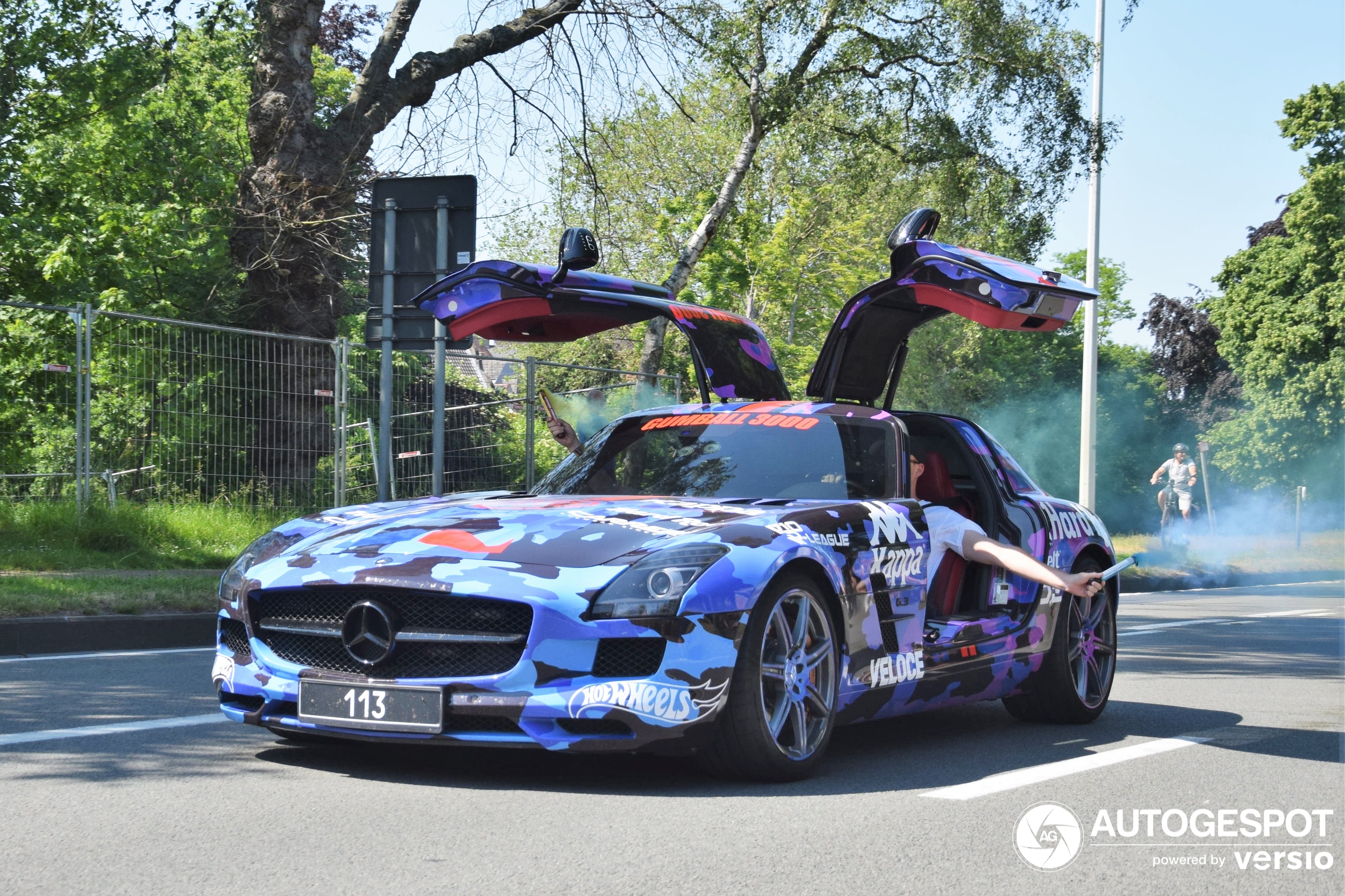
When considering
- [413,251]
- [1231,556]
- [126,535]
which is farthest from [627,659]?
[1231,556]

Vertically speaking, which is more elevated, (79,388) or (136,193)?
(136,193)

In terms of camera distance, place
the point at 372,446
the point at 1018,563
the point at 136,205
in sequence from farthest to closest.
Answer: the point at 136,205 < the point at 372,446 < the point at 1018,563

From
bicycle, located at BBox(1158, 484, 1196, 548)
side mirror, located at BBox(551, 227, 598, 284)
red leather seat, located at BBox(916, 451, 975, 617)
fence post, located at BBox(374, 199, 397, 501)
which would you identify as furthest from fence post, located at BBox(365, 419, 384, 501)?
bicycle, located at BBox(1158, 484, 1196, 548)

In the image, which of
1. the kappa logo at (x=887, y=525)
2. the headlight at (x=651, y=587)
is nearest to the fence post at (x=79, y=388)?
the kappa logo at (x=887, y=525)

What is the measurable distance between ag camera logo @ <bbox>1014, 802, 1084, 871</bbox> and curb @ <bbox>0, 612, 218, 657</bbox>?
6843mm

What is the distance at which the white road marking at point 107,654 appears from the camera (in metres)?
9.12

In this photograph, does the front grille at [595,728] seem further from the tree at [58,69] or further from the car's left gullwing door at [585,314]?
the tree at [58,69]

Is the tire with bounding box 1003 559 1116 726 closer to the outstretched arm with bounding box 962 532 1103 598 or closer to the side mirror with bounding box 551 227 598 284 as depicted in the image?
the outstretched arm with bounding box 962 532 1103 598

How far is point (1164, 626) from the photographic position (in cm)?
1513

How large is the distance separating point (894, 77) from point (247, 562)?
56.6 ft

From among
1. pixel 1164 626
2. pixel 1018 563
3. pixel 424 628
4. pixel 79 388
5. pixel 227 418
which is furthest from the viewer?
pixel 227 418

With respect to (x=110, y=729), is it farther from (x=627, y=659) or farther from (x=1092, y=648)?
(x=1092, y=648)

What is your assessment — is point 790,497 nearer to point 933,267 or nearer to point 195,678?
point 933,267

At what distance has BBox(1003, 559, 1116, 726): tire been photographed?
7.36 meters
